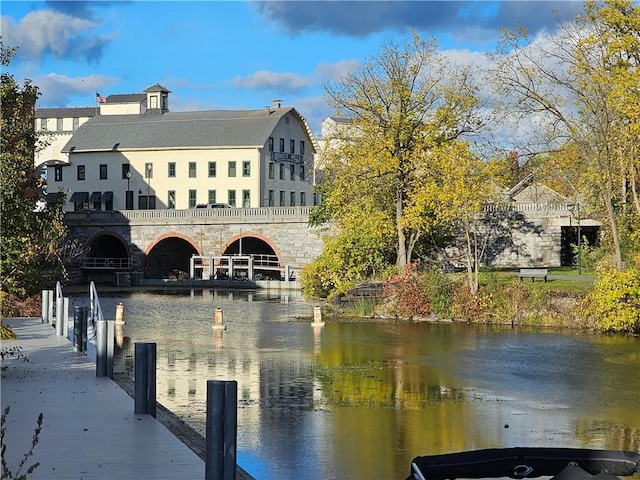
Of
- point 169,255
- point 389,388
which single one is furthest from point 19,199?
point 169,255

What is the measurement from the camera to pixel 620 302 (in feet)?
98.0

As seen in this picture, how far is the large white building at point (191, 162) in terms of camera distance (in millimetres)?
77625

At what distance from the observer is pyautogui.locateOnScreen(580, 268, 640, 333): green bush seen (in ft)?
97.2

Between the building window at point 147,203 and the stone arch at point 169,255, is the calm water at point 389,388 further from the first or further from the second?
the building window at point 147,203

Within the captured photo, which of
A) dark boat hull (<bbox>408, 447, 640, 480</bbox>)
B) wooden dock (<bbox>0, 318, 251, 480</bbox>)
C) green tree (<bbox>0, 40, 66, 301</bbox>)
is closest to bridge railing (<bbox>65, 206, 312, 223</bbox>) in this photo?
green tree (<bbox>0, 40, 66, 301</bbox>)

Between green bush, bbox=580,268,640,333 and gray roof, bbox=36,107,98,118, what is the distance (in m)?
98.5

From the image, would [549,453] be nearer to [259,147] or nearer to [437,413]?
[437,413]

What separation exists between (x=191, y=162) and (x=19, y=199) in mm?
59888

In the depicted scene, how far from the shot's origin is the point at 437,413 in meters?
16.6

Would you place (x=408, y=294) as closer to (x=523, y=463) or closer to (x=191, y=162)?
(x=523, y=463)

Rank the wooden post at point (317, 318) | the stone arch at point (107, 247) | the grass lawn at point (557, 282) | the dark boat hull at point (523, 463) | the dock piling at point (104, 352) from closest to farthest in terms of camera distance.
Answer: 1. the dark boat hull at point (523, 463)
2. the dock piling at point (104, 352)
3. the wooden post at point (317, 318)
4. the grass lawn at point (557, 282)
5. the stone arch at point (107, 247)

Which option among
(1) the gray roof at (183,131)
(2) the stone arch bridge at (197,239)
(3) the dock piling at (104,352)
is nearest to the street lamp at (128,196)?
(1) the gray roof at (183,131)

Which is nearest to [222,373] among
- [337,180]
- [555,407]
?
[555,407]

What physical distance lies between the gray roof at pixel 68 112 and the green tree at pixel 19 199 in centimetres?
9142
